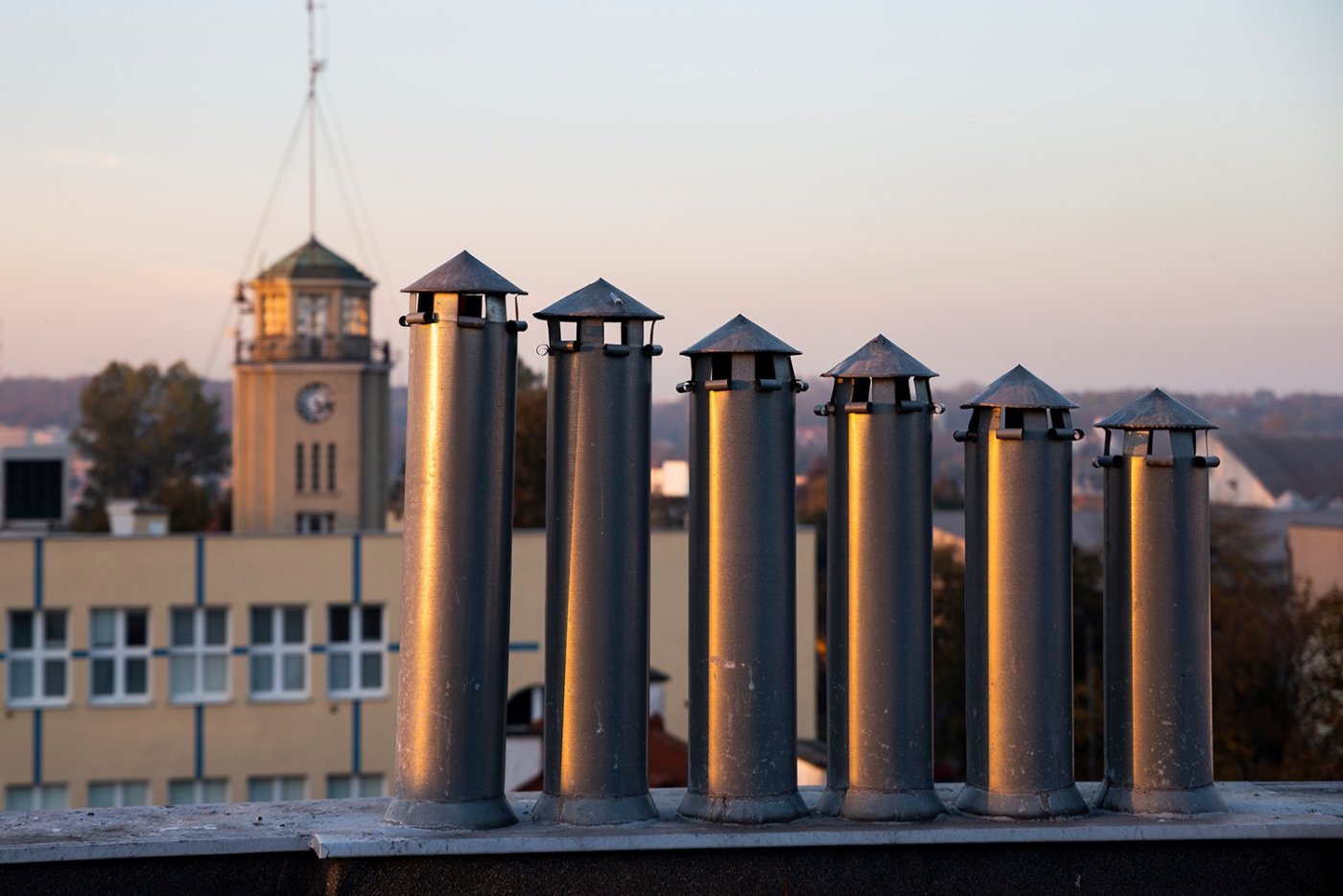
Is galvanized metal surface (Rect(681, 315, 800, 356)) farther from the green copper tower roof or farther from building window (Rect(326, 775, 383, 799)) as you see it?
the green copper tower roof

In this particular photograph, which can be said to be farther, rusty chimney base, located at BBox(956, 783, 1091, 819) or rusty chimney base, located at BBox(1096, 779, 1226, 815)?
rusty chimney base, located at BBox(1096, 779, 1226, 815)

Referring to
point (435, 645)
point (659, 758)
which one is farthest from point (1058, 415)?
point (659, 758)

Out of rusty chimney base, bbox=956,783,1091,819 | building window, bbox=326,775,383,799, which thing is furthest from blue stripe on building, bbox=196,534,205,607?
rusty chimney base, bbox=956,783,1091,819

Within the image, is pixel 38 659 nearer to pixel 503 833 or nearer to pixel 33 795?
pixel 33 795

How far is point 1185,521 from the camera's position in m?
8.95

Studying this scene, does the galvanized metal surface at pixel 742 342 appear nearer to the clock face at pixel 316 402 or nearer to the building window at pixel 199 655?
the building window at pixel 199 655

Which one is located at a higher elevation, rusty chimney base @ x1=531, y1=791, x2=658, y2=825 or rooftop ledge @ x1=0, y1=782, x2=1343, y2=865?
rusty chimney base @ x1=531, y1=791, x2=658, y2=825

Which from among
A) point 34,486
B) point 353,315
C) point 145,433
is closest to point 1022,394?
point 34,486

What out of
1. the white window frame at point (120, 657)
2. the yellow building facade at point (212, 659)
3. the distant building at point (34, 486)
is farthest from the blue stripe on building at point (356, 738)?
the distant building at point (34, 486)

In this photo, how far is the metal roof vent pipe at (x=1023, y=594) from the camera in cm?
877

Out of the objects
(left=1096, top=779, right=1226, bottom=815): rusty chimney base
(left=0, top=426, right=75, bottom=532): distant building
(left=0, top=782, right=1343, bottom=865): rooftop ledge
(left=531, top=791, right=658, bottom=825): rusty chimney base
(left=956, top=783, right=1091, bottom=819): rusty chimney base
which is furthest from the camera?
(left=0, top=426, right=75, bottom=532): distant building

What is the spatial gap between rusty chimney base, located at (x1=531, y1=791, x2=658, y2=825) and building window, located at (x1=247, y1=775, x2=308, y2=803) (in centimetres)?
4041

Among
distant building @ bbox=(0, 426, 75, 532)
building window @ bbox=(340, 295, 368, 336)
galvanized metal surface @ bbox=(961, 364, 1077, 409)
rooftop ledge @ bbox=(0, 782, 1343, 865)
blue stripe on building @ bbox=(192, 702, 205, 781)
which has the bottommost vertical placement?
blue stripe on building @ bbox=(192, 702, 205, 781)

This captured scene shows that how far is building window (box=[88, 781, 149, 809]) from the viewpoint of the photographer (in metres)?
47.1
